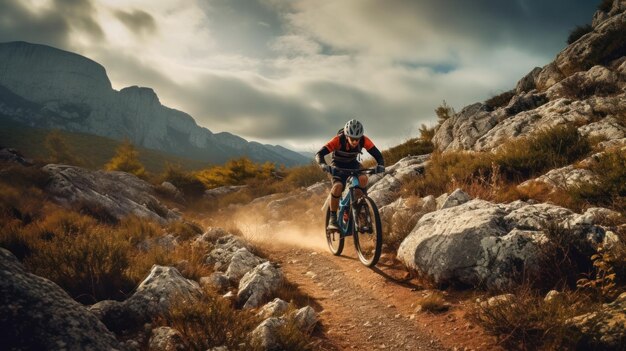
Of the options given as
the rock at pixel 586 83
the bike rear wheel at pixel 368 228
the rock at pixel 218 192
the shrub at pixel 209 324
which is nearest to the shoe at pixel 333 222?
the bike rear wheel at pixel 368 228

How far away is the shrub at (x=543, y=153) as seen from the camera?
30.9ft

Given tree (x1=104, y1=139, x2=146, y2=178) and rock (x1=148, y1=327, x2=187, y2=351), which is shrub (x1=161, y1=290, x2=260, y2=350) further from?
tree (x1=104, y1=139, x2=146, y2=178)

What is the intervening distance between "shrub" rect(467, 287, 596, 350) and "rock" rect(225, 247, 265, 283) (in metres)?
4.33

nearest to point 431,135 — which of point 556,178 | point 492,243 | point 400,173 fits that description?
point 400,173

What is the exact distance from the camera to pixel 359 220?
7.95 metres

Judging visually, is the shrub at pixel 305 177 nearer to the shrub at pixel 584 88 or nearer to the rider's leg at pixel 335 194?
the shrub at pixel 584 88

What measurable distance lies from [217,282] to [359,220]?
3580 mm

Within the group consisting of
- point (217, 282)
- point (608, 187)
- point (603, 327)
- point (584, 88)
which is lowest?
point (217, 282)

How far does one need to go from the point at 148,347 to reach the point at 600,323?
4682 millimetres

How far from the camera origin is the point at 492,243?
5242mm

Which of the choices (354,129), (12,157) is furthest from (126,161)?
(354,129)

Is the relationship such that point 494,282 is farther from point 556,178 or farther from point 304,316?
point 556,178

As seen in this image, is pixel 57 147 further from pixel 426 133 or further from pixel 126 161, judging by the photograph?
pixel 426 133

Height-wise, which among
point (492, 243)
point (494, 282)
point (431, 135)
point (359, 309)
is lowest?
point (359, 309)
